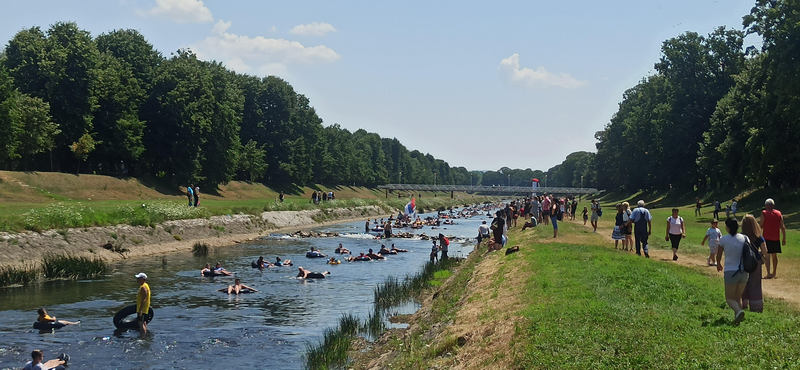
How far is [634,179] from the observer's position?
126 meters

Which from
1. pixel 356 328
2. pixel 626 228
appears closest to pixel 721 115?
pixel 626 228

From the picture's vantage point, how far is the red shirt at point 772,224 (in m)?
20.0

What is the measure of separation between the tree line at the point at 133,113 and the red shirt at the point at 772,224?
62.2 metres

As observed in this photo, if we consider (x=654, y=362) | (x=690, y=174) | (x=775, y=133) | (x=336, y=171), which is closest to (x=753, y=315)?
(x=654, y=362)

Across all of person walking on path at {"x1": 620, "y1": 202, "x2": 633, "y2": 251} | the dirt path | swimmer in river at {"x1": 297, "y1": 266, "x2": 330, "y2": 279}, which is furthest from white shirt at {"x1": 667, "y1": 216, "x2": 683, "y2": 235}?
swimmer in river at {"x1": 297, "y1": 266, "x2": 330, "y2": 279}

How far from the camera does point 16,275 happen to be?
108ft

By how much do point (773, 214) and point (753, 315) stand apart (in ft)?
24.9

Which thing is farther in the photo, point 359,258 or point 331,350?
point 359,258

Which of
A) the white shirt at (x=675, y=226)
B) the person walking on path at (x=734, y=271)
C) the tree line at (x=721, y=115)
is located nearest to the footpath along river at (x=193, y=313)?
the person walking on path at (x=734, y=271)

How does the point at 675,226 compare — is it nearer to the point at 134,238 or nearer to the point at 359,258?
the point at 359,258

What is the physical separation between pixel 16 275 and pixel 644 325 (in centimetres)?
3021

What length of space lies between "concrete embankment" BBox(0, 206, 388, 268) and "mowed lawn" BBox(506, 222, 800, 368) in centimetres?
2830

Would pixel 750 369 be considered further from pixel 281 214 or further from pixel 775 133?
pixel 281 214

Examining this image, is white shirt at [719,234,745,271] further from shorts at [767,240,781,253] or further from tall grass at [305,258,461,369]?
tall grass at [305,258,461,369]
